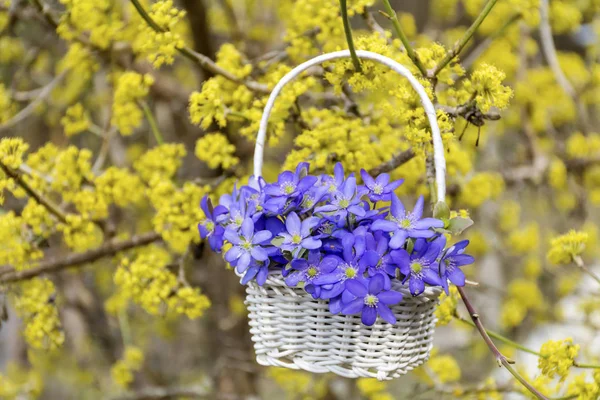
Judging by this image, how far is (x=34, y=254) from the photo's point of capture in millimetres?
1580

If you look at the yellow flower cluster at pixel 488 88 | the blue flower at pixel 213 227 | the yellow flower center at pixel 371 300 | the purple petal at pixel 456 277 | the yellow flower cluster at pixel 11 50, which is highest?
the yellow flower cluster at pixel 11 50

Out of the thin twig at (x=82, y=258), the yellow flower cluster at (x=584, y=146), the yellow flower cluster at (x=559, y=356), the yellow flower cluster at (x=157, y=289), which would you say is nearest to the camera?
the yellow flower cluster at (x=559, y=356)

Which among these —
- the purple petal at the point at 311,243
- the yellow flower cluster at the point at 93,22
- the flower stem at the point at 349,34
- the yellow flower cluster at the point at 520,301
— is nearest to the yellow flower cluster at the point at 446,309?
the purple petal at the point at 311,243

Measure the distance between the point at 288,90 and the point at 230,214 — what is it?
36 cm

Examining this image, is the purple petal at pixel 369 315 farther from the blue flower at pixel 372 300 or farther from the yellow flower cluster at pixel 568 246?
the yellow flower cluster at pixel 568 246

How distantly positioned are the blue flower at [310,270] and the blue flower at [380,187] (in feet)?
0.49

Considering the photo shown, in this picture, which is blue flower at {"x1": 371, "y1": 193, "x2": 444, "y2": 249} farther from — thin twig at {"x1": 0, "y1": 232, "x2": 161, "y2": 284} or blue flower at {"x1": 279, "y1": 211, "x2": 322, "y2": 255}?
thin twig at {"x1": 0, "y1": 232, "x2": 161, "y2": 284}

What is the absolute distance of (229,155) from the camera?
158 cm

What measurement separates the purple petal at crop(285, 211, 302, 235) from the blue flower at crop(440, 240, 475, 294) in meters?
0.25

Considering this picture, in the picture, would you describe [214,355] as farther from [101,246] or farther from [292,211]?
[292,211]

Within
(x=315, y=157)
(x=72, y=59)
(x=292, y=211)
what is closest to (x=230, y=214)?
(x=292, y=211)

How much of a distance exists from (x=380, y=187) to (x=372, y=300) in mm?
221

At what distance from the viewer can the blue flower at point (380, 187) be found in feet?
3.70

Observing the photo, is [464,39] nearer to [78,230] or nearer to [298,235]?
[298,235]
